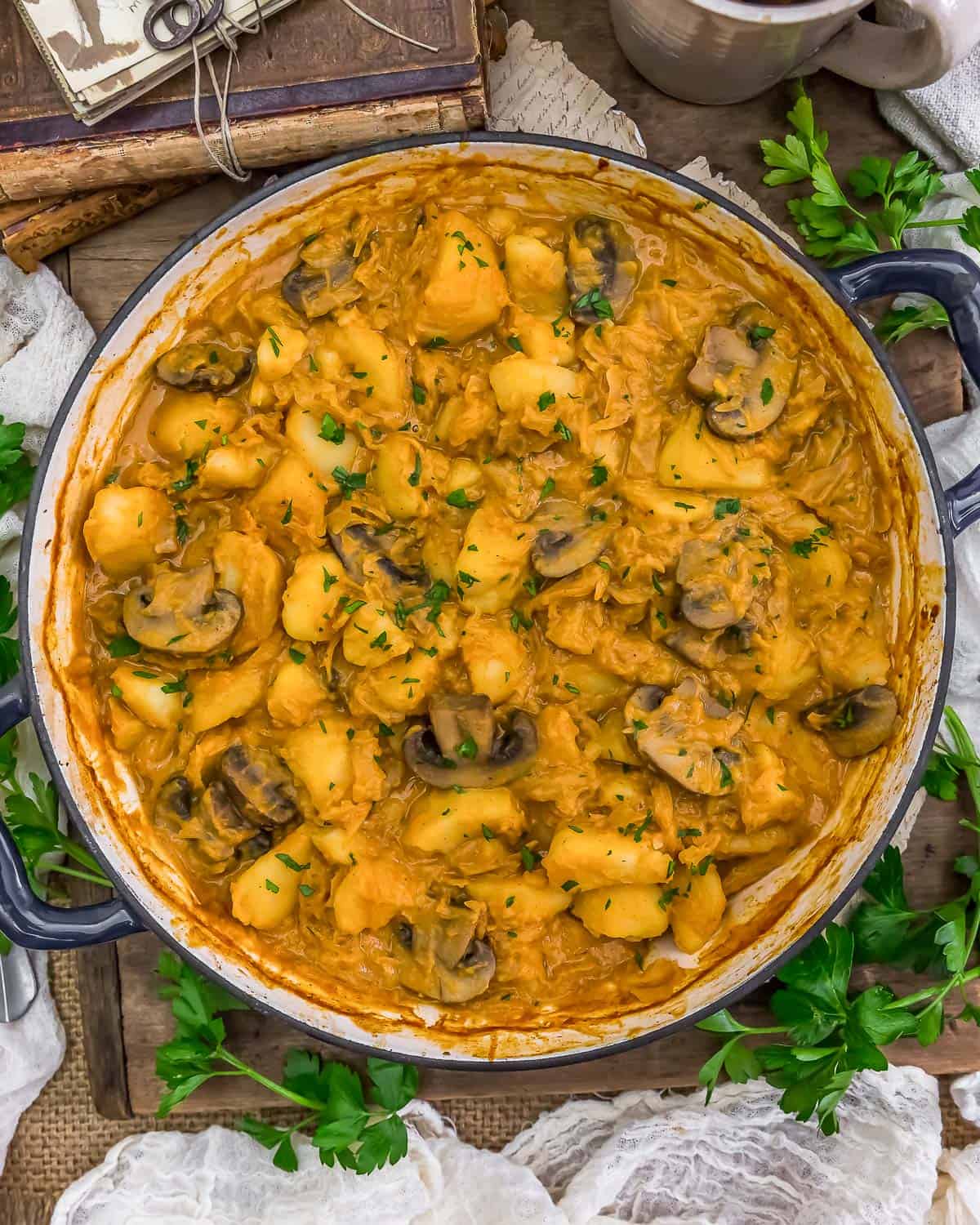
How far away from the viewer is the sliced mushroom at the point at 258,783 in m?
2.45

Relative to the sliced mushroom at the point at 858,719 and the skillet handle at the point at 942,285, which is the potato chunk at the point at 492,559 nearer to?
the sliced mushroom at the point at 858,719

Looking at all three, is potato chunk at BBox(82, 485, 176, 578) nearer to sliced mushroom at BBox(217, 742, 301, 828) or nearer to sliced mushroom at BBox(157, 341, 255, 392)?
sliced mushroom at BBox(157, 341, 255, 392)

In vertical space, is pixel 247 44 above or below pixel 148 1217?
above

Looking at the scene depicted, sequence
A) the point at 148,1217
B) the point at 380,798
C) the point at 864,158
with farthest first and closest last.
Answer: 1. the point at 148,1217
2. the point at 864,158
3. the point at 380,798

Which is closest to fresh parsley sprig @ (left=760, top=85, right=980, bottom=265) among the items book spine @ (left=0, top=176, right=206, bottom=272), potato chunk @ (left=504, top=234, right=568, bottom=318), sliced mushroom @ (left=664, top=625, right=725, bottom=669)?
potato chunk @ (left=504, top=234, right=568, bottom=318)

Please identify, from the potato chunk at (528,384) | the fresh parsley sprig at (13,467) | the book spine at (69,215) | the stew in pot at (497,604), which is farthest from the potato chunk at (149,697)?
the book spine at (69,215)

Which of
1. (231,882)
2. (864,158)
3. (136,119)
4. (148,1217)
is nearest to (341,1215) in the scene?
(148,1217)

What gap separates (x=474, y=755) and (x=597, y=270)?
1087 mm

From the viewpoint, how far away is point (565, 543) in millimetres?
2418

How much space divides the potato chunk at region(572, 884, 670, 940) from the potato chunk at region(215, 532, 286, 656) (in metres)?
0.93

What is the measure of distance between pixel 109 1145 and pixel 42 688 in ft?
4.70

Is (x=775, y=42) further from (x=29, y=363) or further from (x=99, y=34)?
(x=29, y=363)

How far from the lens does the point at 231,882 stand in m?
2.64

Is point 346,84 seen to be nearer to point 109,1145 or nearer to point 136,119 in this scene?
point 136,119
